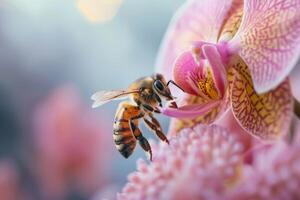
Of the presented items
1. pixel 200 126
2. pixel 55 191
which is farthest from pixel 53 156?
pixel 200 126

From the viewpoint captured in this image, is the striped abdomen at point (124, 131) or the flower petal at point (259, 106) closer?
the flower petal at point (259, 106)

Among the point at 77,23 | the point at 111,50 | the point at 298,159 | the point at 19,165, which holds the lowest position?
the point at 298,159

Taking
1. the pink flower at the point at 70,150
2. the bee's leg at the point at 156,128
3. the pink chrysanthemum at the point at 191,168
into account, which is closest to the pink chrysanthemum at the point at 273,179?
the pink chrysanthemum at the point at 191,168

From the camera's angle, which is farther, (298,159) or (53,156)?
(53,156)

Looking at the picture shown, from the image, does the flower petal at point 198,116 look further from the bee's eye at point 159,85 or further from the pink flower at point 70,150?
the pink flower at point 70,150

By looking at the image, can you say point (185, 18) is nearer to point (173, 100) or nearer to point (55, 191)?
point (173, 100)

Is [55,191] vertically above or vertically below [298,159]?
above
